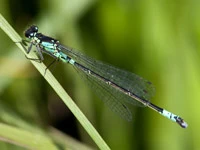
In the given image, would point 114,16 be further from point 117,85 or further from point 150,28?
point 117,85

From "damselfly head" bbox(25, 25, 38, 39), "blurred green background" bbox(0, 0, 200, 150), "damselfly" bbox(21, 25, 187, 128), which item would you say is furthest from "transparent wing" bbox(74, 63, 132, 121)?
"damselfly head" bbox(25, 25, 38, 39)

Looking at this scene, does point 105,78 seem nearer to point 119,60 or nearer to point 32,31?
point 119,60

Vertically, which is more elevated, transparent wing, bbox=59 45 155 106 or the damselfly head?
transparent wing, bbox=59 45 155 106

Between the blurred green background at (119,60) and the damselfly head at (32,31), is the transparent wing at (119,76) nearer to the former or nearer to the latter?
the blurred green background at (119,60)

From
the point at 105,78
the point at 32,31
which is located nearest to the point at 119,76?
the point at 105,78

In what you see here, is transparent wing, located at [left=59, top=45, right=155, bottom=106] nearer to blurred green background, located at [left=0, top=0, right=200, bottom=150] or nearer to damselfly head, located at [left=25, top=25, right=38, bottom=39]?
blurred green background, located at [left=0, top=0, right=200, bottom=150]

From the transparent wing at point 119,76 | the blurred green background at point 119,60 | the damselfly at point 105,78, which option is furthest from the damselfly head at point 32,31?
the transparent wing at point 119,76

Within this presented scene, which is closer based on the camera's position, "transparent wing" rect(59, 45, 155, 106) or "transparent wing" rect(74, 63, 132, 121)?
"transparent wing" rect(74, 63, 132, 121)
